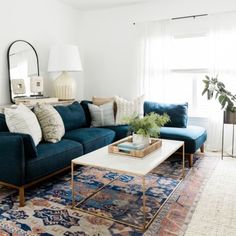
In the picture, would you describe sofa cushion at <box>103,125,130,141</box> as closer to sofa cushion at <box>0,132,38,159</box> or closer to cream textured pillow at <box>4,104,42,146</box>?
cream textured pillow at <box>4,104,42,146</box>

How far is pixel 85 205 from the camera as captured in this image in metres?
2.43

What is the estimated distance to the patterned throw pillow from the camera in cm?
413

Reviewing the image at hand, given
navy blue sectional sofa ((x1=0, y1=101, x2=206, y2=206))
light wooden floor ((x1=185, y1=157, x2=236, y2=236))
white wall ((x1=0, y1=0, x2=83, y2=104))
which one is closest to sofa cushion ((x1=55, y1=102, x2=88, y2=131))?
navy blue sectional sofa ((x1=0, y1=101, x2=206, y2=206))

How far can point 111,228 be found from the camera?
2057 mm

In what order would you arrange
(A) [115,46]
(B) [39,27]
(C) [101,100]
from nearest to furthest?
(B) [39,27]
(C) [101,100]
(A) [115,46]

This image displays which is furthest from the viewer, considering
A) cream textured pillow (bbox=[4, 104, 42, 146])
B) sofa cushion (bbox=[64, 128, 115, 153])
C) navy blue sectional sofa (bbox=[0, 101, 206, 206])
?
sofa cushion (bbox=[64, 128, 115, 153])

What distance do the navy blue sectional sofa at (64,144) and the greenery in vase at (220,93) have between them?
1.41 ft

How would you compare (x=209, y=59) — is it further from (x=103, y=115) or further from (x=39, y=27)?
(x=39, y=27)

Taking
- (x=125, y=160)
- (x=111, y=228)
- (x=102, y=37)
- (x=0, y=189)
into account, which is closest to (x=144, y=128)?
(x=125, y=160)

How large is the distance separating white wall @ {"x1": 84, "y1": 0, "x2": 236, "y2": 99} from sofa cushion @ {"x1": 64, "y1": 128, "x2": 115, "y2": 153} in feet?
4.15

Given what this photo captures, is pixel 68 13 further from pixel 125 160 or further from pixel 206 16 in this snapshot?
pixel 125 160

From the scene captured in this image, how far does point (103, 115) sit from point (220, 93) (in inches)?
68.2

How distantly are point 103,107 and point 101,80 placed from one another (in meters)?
1.00

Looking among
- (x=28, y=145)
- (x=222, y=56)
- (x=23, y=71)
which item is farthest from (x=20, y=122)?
(x=222, y=56)
